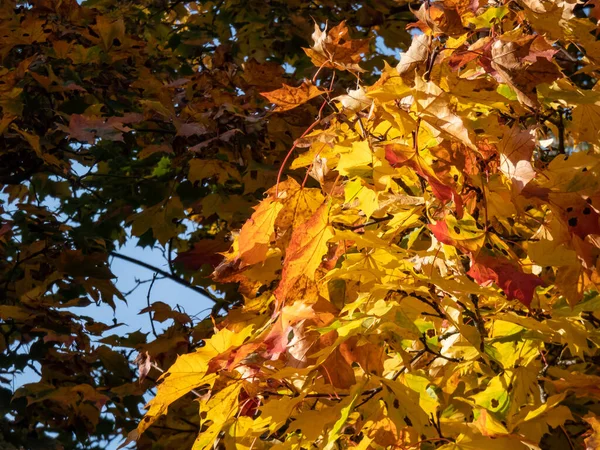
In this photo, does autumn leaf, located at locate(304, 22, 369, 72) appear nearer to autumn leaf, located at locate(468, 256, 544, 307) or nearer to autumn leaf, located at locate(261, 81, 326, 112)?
autumn leaf, located at locate(261, 81, 326, 112)

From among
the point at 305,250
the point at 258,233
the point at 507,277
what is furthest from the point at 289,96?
the point at 507,277

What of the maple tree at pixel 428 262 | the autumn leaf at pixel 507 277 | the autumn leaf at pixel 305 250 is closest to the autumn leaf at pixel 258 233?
the maple tree at pixel 428 262

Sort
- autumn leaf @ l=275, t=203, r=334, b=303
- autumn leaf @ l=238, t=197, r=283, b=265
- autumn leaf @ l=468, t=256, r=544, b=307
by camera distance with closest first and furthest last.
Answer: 1. autumn leaf @ l=468, t=256, r=544, b=307
2. autumn leaf @ l=275, t=203, r=334, b=303
3. autumn leaf @ l=238, t=197, r=283, b=265

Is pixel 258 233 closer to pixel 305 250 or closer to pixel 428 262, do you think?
pixel 305 250

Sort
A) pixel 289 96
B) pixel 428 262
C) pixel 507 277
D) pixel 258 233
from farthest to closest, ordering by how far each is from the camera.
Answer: pixel 289 96
pixel 258 233
pixel 428 262
pixel 507 277

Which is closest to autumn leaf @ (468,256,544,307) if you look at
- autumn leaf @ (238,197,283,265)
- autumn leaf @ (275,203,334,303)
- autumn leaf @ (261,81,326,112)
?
autumn leaf @ (275,203,334,303)

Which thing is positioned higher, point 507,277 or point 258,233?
point 258,233

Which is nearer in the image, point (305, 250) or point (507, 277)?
point (507, 277)

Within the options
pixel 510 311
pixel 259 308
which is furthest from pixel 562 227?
pixel 259 308

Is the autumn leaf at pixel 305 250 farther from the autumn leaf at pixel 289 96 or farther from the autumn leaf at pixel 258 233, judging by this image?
the autumn leaf at pixel 289 96

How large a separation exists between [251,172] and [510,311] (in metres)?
1.89

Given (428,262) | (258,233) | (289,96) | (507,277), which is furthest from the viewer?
(289,96)

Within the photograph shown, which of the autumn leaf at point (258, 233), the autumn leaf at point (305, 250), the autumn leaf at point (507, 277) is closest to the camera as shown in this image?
the autumn leaf at point (507, 277)

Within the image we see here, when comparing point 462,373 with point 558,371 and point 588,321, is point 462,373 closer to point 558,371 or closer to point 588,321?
point 558,371
